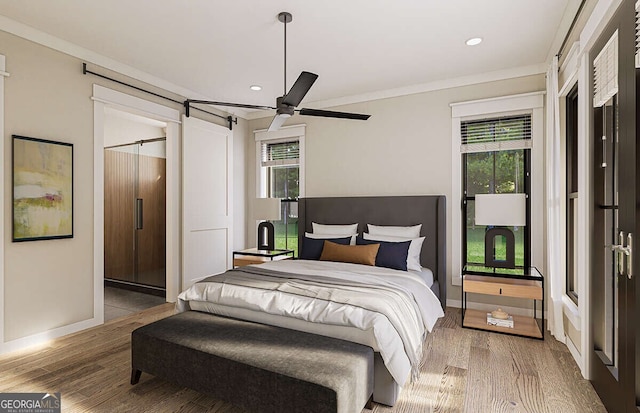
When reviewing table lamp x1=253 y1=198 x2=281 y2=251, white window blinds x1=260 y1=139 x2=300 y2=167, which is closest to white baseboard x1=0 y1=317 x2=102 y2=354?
table lamp x1=253 y1=198 x2=281 y2=251

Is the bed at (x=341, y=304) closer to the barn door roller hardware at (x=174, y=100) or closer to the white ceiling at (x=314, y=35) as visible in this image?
the barn door roller hardware at (x=174, y=100)

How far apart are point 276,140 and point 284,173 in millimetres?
540

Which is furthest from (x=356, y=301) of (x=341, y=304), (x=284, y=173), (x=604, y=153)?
(x=284, y=173)

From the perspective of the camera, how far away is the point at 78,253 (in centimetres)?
342

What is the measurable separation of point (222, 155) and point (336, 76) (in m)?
2.14

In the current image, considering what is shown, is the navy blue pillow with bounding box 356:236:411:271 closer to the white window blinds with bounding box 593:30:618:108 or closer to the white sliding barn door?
the white window blinds with bounding box 593:30:618:108

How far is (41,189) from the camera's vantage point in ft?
10.1

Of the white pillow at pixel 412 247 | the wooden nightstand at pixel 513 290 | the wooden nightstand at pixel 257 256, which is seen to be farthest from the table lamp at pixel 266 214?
the wooden nightstand at pixel 513 290

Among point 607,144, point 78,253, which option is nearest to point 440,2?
point 607,144

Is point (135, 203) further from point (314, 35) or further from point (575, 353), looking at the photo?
point (575, 353)

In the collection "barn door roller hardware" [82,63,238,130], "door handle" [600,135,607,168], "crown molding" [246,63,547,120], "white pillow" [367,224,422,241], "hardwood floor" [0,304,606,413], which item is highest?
"crown molding" [246,63,547,120]

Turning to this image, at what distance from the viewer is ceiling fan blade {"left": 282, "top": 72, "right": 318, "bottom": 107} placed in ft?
8.01

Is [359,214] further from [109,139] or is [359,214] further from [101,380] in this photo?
[109,139]

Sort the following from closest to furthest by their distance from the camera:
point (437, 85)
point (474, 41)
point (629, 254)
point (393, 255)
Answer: point (629, 254) < point (474, 41) < point (393, 255) < point (437, 85)
